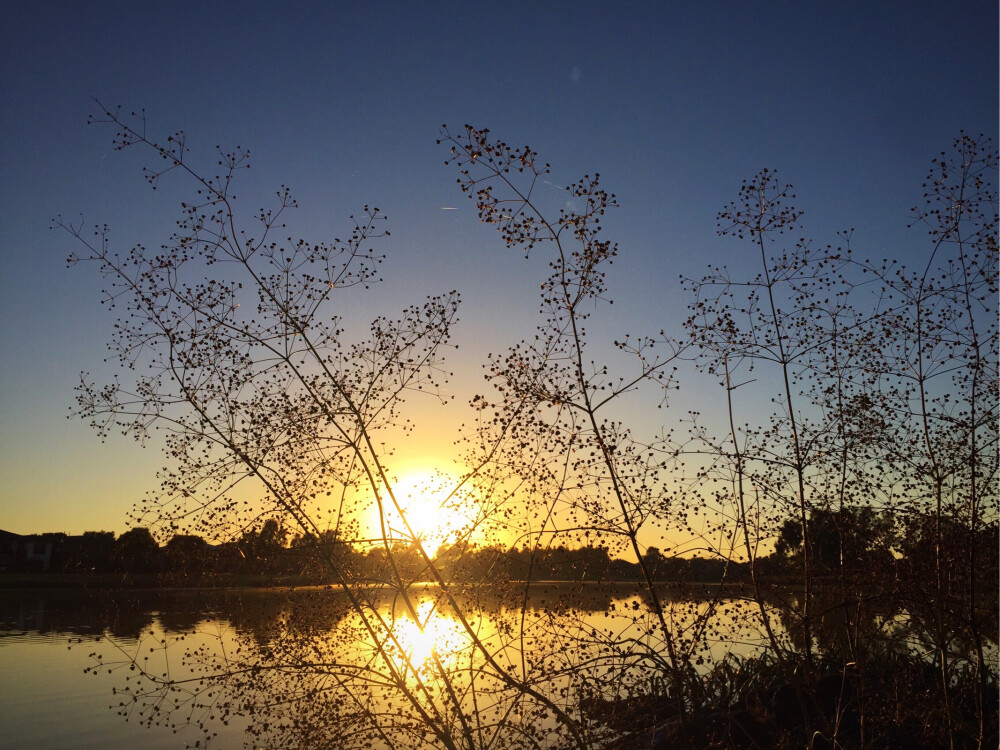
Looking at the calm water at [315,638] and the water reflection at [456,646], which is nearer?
the water reflection at [456,646]

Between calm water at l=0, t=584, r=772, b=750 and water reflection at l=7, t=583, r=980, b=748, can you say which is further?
calm water at l=0, t=584, r=772, b=750

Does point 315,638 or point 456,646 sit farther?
point 456,646

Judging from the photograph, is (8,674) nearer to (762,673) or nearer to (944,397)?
(762,673)

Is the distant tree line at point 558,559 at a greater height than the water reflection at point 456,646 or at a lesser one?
greater

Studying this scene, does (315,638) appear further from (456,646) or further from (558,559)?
(558,559)

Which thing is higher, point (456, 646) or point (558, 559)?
point (558, 559)

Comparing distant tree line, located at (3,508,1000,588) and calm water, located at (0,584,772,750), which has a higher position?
distant tree line, located at (3,508,1000,588)

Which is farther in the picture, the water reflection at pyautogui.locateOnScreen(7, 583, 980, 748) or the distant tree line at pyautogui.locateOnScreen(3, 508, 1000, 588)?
the distant tree line at pyautogui.locateOnScreen(3, 508, 1000, 588)

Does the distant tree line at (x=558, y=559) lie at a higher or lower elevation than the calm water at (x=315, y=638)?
higher

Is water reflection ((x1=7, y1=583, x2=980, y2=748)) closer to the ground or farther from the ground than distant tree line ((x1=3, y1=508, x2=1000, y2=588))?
closer to the ground

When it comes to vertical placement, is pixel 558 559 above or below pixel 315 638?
above

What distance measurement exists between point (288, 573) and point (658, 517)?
10.3 ft

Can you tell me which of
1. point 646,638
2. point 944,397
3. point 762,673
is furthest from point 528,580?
point 762,673

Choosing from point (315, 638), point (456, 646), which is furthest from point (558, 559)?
point (315, 638)
